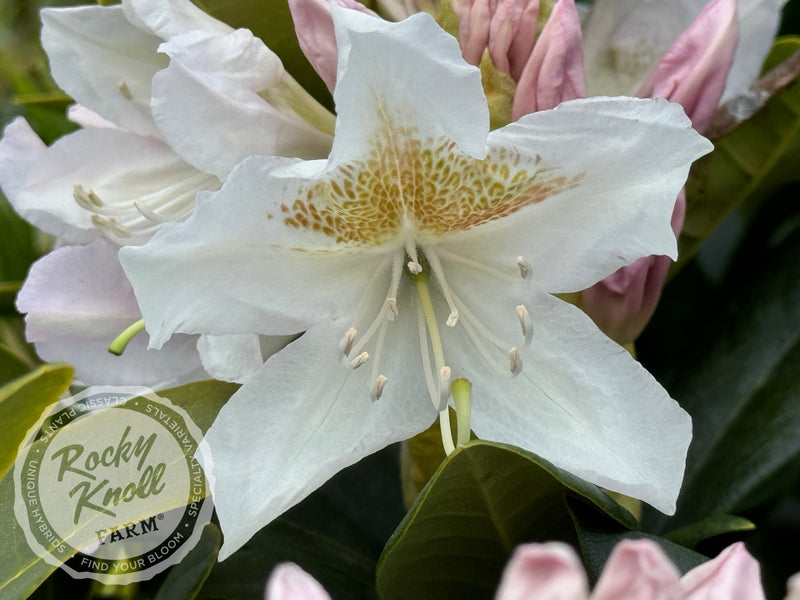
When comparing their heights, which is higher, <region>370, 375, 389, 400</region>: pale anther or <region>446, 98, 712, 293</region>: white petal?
<region>446, 98, 712, 293</region>: white petal

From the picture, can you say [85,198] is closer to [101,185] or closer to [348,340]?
[101,185]

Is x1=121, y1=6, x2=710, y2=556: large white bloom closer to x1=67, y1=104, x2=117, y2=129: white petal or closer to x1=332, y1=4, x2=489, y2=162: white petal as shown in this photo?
x1=332, y1=4, x2=489, y2=162: white petal

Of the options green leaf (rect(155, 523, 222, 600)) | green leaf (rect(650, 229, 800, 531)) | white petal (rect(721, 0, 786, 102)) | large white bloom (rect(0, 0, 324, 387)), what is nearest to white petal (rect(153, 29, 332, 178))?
large white bloom (rect(0, 0, 324, 387))

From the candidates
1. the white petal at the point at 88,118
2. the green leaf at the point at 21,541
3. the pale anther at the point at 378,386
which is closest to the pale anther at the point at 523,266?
the pale anther at the point at 378,386

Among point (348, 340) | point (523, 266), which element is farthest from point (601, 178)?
point (348, 340)

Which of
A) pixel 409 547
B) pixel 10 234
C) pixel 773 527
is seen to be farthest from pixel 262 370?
pixel 773 527

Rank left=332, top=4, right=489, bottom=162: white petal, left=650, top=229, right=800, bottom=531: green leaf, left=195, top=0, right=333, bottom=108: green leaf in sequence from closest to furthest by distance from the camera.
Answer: left=332, top=4, right=489, bottom=162: white petal, left=195, top=0, right=333, bottom=108: green leaf, left=650, top=229, right=800, bottom=531: green leaf

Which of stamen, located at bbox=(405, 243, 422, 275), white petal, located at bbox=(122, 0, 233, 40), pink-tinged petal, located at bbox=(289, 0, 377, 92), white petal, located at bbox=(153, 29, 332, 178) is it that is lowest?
stamen, located at bbox=(405, 243, 422, 275)
